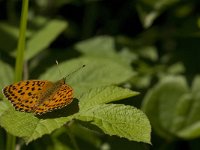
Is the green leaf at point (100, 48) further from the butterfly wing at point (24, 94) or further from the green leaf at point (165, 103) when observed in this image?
the butterfly wing at point (24, 94)

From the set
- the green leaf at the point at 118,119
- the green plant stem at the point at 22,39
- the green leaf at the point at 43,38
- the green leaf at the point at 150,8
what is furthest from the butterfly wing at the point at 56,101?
the green leaf at the point at 150,8

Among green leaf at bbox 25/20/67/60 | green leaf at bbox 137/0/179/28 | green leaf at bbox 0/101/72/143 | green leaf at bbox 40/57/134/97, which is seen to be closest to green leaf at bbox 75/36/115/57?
green leaf at bbox 25/20/67/60

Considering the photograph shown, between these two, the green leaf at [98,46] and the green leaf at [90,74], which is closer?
the green leaf at [90,74]

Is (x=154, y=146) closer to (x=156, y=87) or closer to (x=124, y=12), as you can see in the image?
(x=156, y=87)

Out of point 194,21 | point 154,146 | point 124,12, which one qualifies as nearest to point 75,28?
point 124,12

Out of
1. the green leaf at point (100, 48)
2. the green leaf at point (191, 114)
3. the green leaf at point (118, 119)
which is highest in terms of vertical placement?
the green leaf at point (118, 119)
